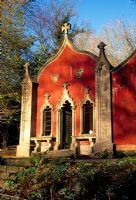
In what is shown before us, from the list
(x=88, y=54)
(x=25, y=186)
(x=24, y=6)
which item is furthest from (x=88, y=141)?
(x=25, y=186)

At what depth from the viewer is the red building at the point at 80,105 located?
18625 mm

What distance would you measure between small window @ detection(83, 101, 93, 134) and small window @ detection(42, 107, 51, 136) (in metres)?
2.63

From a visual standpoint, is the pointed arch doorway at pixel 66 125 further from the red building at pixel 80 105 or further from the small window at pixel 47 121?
the small window at pixel 47 121

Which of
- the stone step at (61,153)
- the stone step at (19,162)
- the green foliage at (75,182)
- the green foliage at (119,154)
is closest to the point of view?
the green foliage at (75,182)

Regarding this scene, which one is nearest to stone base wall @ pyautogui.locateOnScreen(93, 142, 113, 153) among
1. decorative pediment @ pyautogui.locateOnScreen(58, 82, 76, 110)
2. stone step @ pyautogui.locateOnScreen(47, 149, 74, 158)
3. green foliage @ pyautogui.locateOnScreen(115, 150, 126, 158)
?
green foliage @ pyautogui.locateOnScreen(115, 150, 126, 158)

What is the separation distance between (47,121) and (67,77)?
323 centimetres

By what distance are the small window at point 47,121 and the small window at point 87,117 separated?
8.63 feet

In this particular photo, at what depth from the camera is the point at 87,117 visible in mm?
20578

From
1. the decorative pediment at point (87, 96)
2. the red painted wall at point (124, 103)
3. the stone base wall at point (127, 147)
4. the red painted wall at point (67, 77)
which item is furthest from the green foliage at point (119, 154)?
the decorative pediment at point (87, 96)

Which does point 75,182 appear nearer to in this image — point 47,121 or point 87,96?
point 87,96

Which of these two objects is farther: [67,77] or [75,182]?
[67,77]

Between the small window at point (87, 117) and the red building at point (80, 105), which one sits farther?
the small window at point (87, 117)

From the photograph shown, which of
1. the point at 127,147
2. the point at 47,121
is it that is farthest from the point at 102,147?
the point at 47,121

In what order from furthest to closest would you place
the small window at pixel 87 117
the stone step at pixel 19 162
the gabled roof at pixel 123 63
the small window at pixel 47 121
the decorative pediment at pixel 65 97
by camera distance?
the small window at pixel 47 121 < the decorative pediment at pixel 65 97 < the small window at pixel 87 117 < the gabled roof at pixel 123 63 < the stone step at pixel 19 162
